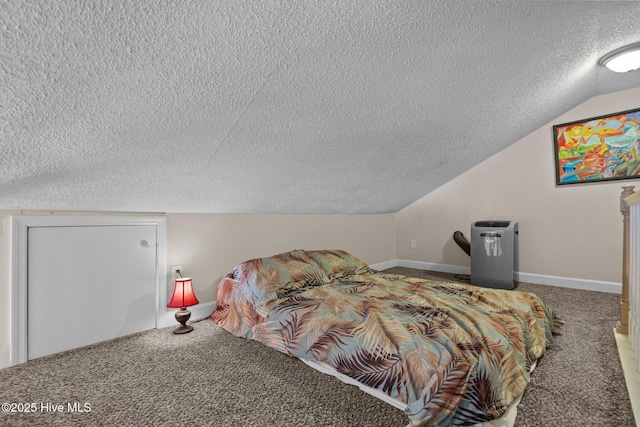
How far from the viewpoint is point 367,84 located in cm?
174

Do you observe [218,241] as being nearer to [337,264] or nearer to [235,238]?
[235,238]

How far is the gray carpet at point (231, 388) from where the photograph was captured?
4.15ft

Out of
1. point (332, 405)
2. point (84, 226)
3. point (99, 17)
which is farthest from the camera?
point (84, 226)

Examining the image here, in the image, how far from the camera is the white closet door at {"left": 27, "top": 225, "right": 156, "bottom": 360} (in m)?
1.80

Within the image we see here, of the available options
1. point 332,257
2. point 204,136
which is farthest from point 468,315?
point 204,136

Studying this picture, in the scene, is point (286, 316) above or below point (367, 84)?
below

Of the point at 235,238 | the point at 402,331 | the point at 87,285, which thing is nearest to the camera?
the point at 402,331

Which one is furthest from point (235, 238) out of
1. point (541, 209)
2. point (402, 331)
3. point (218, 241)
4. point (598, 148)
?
point (598, 148)

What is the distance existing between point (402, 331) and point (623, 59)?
2770mm

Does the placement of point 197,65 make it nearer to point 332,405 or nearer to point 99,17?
point 99,17

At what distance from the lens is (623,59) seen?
7.46 feet

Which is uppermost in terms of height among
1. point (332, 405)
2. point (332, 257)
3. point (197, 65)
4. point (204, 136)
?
point (197, 65)

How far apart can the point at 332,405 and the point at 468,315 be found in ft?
2.71

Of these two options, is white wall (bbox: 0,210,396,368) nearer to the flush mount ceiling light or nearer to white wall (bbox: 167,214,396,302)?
white wall (bbox: 167,214,396,302)
